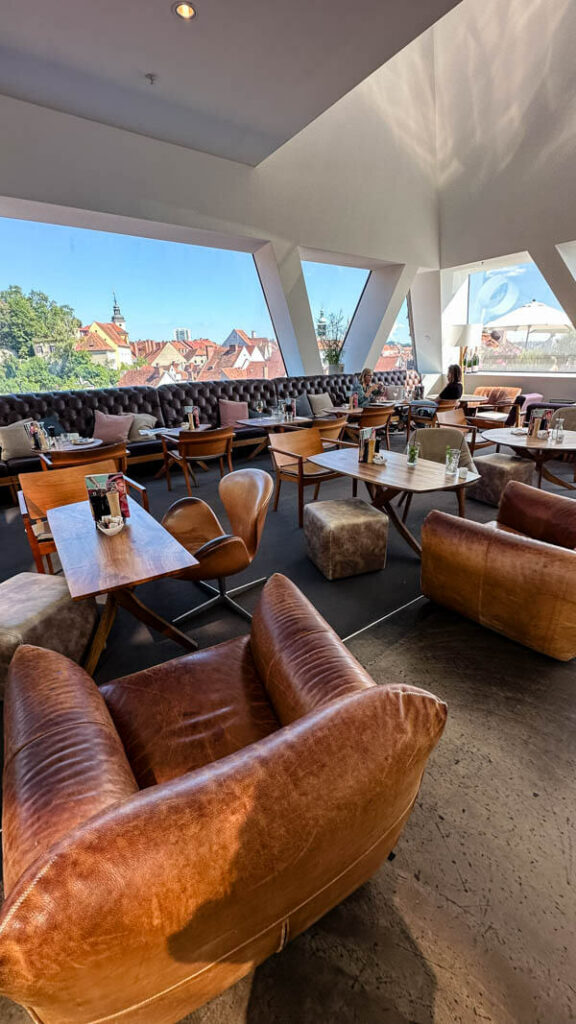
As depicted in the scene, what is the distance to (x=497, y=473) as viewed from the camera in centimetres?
404

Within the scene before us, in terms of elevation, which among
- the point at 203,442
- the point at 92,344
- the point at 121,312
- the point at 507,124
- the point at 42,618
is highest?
the point at 507,124

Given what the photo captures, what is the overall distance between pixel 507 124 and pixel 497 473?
23.7 ft

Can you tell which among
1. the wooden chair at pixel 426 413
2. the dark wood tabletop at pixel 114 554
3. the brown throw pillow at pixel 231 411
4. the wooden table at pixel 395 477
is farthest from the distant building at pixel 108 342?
the dark wood tabletop at pixel 114 554

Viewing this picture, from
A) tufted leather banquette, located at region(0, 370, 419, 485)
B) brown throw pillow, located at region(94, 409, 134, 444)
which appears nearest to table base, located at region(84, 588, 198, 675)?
tufted leather banquette, located at region(0, 370, 419, 485)

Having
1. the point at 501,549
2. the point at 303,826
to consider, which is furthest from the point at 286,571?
the point at 303,826

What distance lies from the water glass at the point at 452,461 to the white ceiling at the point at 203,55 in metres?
3.34

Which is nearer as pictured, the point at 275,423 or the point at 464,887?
the point at 464,887

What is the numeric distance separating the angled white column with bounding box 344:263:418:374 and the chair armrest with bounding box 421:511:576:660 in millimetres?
7278

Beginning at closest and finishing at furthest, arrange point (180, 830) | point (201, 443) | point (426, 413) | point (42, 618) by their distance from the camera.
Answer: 1. point (180, 830)
2. point (42, 618)
3. point (201, 443)
4. point (426, 413)

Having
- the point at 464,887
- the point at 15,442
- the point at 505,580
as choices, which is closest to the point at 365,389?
the point at 15,442

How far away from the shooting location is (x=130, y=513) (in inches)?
89.7

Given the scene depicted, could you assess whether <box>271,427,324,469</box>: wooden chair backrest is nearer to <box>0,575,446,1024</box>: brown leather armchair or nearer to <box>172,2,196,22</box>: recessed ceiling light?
<box>0,575,446,1024</box>: brown leather armchair

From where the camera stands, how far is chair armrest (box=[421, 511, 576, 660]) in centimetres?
186

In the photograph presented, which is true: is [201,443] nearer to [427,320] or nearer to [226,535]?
[226,535]
